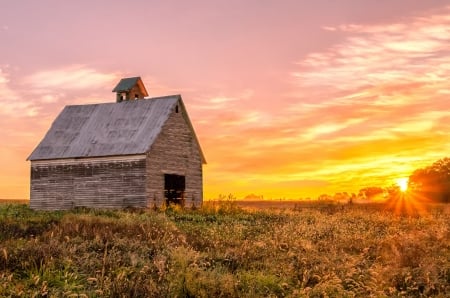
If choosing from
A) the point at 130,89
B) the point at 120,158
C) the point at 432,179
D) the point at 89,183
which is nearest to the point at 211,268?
the point at 120,158

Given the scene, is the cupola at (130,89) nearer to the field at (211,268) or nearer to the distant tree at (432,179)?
the field at (211,268)

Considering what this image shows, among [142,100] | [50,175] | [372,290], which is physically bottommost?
[372,290]

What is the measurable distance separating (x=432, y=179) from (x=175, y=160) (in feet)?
157

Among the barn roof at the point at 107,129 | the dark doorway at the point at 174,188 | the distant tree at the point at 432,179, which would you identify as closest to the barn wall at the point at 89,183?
the barn roof at the point at 107,129

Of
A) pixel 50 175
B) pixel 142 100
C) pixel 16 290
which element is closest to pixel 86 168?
pixel 50 175

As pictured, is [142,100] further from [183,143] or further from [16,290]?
[16,290]

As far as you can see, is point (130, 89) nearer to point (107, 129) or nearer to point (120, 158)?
point (107, 129)

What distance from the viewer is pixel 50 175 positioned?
4072 cm

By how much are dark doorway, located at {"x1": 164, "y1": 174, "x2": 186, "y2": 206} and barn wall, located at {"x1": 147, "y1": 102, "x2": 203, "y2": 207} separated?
0.39 meters

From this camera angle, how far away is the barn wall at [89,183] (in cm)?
3688

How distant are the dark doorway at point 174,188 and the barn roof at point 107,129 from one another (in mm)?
3235

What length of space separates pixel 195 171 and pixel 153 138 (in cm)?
553

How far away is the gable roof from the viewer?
4438cm

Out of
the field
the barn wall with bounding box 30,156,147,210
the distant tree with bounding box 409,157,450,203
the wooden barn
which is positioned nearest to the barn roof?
the wooden barn
